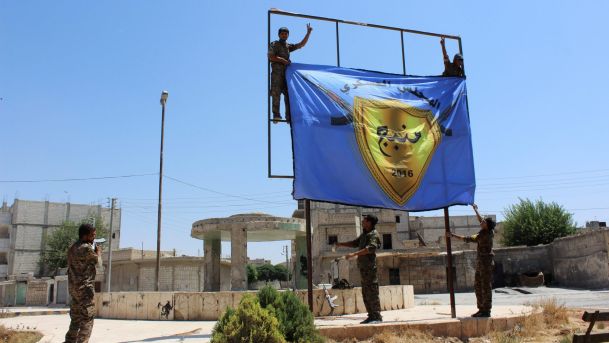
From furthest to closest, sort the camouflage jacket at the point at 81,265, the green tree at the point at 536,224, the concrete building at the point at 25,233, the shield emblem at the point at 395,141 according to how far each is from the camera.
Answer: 1. the concrete building at the point at 25,233
2. the green tree at the point at 536,224
3. the shield emblem at the point at 395,141
4. the camouflage jacket at the point at 81,265

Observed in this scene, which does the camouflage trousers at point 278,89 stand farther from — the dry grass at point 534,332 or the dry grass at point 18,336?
the dry grass at point 18,336

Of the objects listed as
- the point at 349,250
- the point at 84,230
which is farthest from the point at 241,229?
the point at 349,250

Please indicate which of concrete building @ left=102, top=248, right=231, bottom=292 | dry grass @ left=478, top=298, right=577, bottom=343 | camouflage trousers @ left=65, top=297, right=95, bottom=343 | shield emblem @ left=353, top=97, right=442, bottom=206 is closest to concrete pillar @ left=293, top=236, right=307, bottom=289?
shield emblem @ left=353, top=97, right=442, bottom=206

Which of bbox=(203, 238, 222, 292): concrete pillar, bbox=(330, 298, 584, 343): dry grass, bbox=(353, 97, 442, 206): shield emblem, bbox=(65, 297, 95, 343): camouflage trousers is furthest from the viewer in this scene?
bbox=(203, 238, 222, 292): concrete pillar

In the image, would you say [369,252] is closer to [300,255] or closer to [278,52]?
[278,52]

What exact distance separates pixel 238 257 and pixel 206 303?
9792mm

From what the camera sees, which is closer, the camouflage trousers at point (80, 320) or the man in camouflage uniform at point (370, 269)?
the camouflage trousers at point (80, 320)

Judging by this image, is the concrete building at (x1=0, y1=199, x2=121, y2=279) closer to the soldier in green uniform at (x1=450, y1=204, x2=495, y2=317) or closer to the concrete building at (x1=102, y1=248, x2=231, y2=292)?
the concrete building at (x1=102, y1=248, x2=231, y2=292)

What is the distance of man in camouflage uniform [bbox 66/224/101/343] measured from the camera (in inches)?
267

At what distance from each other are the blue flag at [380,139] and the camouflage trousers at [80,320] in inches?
141

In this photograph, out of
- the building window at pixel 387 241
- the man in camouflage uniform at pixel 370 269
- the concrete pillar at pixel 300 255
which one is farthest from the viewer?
the building window at pixel 387 241

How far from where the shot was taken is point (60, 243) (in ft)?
184

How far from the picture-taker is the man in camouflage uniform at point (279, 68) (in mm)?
9039

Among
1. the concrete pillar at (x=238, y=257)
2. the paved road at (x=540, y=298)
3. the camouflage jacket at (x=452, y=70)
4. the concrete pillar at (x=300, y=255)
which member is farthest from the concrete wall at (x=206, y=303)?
the concrete pillar at (x=300, y=255)
